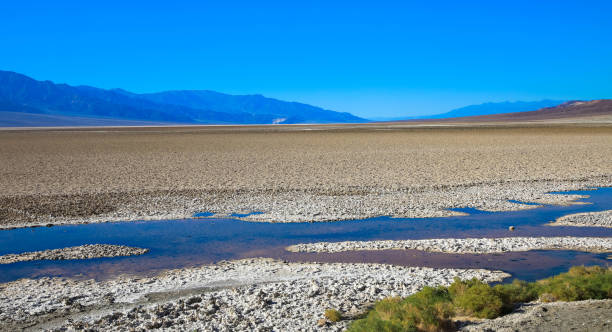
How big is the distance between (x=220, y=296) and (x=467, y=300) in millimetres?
3760

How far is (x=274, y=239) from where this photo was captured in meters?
13.3

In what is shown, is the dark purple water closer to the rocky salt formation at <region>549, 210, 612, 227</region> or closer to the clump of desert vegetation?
the rocky salt formation at <region>549, 210, 612, 227</region>

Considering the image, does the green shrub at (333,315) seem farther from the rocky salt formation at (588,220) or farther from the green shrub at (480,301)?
the rocky salt formation at (588,220)

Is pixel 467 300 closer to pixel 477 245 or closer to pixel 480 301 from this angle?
pixel 480 301

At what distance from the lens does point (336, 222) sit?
593 inches

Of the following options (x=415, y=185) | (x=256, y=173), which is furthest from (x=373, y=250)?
(x=256, y=173)

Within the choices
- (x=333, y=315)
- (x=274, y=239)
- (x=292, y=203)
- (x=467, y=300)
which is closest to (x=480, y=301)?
(x=467, y=300)

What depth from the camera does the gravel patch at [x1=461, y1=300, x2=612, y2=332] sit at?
6.60 m

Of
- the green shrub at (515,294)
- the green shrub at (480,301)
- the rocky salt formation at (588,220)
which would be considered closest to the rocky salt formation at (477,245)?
the rocky salt formation at (588,220)

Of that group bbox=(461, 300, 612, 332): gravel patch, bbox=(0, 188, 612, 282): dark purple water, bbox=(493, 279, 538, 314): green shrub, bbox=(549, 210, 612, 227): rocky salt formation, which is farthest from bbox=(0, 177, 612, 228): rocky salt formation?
bbox=(461, 300, 612, 332): gravel patch

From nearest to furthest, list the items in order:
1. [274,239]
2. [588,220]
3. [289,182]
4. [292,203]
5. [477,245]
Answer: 1. [477,245]
2. [274,239]
3. [588,220]
4. [292,203]
5. [289,182]

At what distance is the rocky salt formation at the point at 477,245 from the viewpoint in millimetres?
11516

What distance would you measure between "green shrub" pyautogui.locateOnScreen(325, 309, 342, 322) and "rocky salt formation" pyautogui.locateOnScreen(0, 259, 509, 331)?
90mm

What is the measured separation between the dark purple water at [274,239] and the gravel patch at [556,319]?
7.53 ft
